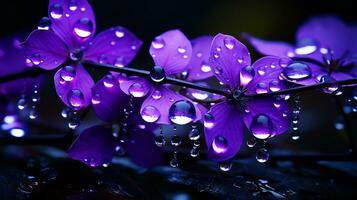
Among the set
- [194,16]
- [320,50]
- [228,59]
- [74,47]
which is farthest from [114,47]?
[194,16]

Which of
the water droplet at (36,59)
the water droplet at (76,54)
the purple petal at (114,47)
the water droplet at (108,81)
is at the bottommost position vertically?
the water droplet at (36,59)

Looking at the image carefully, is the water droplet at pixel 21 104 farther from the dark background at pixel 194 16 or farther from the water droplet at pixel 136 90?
the dark background at pixel 194 16

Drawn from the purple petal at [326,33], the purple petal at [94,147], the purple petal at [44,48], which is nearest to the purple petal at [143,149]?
the purple petal at [94,147]

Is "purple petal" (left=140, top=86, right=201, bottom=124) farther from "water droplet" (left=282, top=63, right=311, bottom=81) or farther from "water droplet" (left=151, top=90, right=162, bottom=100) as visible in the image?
"water droplet" (left=282, top=63, right=311, bottom=81)

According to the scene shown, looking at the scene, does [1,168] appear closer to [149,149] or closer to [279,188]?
[149,149]

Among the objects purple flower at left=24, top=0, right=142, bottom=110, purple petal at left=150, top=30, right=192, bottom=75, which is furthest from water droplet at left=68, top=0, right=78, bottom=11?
purple petal at left=150, top=30, right=192, bottom=75
